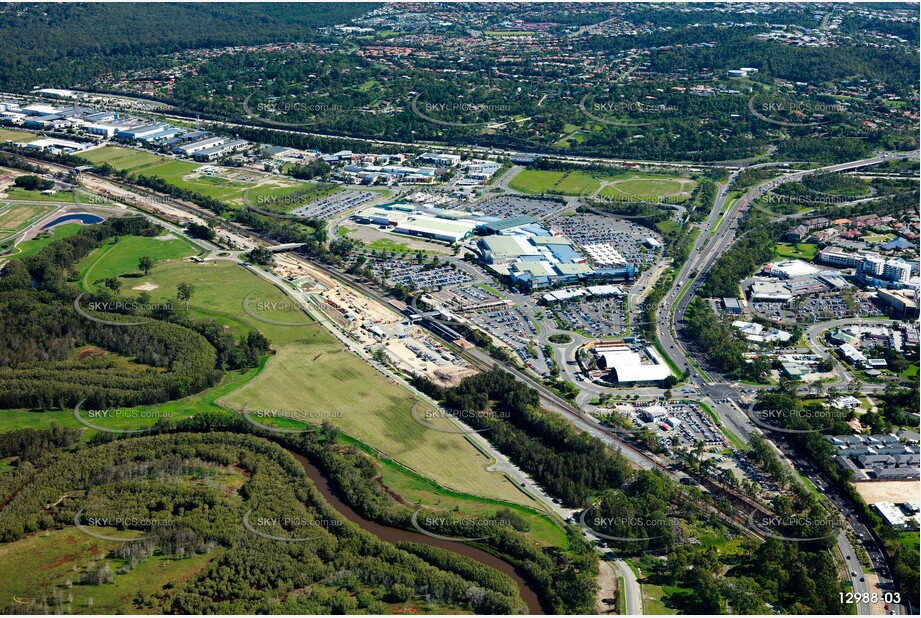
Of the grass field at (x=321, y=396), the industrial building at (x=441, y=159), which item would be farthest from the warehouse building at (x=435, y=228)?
the industrial building at (x=441, y=159)

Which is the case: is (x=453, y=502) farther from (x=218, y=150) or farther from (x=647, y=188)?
(x=218, y=150)

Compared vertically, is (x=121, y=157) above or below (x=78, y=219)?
above

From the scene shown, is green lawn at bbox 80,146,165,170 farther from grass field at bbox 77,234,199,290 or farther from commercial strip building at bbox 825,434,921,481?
commercial strip building at bbox 825,434,921,481

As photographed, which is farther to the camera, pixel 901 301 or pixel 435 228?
pixel 435 228

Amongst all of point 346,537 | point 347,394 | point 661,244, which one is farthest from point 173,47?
point 346,537

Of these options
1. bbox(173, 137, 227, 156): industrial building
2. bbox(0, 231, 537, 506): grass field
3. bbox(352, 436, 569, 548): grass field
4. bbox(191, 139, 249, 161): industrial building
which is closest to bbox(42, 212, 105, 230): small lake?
bbox(0, 231, 537, 506): grass field

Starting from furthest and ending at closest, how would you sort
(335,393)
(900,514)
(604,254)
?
1. (604,254)
2. (335,393)
3. (900,514)

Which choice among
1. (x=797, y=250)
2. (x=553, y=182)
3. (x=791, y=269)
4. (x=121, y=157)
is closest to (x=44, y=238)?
(x=121, y=157)
